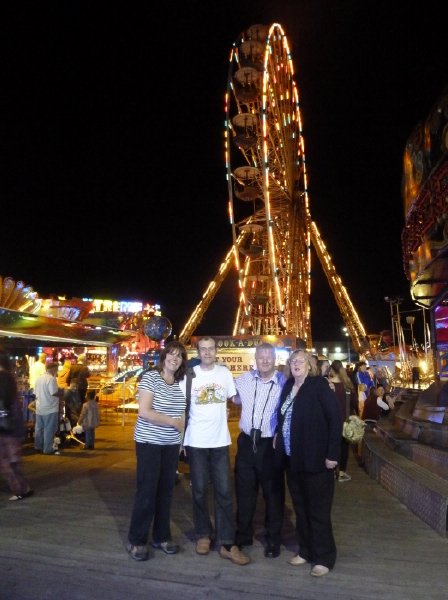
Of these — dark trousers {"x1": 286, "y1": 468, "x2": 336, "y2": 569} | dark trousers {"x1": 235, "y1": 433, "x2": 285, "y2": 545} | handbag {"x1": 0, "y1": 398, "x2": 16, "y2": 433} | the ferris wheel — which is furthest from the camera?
the ferris wheel

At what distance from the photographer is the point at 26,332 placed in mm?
10469

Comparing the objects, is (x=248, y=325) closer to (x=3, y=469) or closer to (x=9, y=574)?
(x=3, y=469)

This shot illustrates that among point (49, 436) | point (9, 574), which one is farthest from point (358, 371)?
point (9, 574)

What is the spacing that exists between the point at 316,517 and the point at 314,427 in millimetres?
631

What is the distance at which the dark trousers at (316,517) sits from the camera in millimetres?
3715

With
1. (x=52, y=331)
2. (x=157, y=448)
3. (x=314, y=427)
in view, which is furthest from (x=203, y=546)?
(x=52, y=331)

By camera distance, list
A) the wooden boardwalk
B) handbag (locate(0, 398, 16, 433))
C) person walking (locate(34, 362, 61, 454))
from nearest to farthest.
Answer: the wooden boardwalk, handbag (locate(0, 398, 16, 433)), person walking (locate(34, 362, 61, 454))

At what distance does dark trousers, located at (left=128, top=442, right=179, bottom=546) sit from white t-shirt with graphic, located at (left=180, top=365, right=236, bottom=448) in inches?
7.8

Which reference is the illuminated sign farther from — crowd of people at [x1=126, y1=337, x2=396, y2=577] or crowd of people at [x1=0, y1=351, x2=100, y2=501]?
crowd of people at [x1=126, y1=337, x2=396, y2=577]

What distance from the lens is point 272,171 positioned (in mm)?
22297

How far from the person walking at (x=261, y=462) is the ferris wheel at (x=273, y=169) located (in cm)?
1651

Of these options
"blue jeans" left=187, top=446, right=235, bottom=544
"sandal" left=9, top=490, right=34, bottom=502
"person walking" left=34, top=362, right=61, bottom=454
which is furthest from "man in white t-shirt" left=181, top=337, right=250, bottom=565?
"person walking" left=34, top=362, right=61, bottom=454

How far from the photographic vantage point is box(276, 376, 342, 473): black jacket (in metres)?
3.75

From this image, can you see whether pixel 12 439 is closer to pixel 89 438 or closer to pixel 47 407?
pixel 47 407
